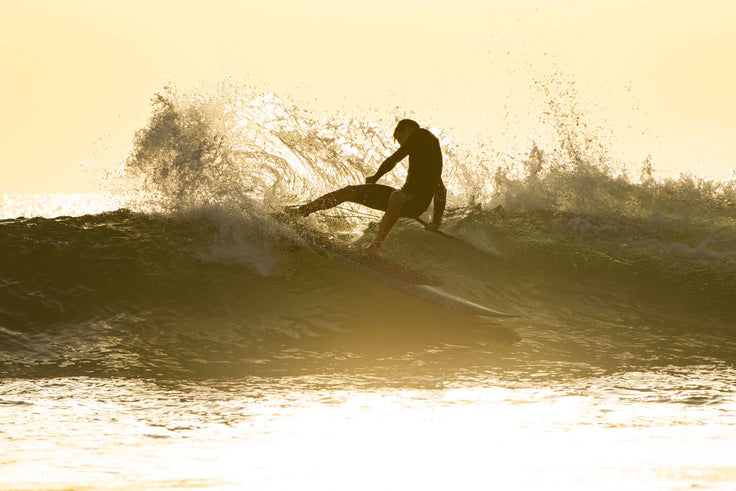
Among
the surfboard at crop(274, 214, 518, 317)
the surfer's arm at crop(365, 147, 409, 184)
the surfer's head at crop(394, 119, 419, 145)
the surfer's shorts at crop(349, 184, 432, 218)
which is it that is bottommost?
the surfboard at crop(274, 214, 518, 317)

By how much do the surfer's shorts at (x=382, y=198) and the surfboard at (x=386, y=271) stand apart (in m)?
0.58

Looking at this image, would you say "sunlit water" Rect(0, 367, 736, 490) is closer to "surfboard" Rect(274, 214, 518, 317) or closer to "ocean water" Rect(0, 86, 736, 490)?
"ocean water" Rect(0, 86, 736, 490)

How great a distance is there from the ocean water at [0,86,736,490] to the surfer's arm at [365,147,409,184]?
126cm

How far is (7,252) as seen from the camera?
8523mm

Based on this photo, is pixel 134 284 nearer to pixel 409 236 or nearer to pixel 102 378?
pixel 102 378

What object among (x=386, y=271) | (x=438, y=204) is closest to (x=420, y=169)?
(x=438, y=204)

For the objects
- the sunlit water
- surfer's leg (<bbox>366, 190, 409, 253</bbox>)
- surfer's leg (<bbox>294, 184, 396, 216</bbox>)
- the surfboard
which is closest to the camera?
the sunlit water

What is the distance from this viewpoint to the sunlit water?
10.7 ft

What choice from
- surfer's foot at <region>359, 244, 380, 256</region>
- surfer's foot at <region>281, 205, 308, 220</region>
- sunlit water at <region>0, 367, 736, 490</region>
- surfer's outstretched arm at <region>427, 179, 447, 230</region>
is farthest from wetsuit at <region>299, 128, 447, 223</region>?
sunlit water at <region>0, 367, 736, 490</region>

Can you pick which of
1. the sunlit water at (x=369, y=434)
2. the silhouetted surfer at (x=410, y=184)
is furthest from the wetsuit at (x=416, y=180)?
the sunlit water at (x=369, y=434)

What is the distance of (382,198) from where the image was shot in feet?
26.6

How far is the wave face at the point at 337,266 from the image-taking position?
6551 millimetres

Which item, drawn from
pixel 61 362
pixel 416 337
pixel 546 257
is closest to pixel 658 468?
pixel 416 337

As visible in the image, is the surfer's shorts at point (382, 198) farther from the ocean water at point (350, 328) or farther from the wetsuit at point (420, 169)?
the ocean water at point (350, 328)
